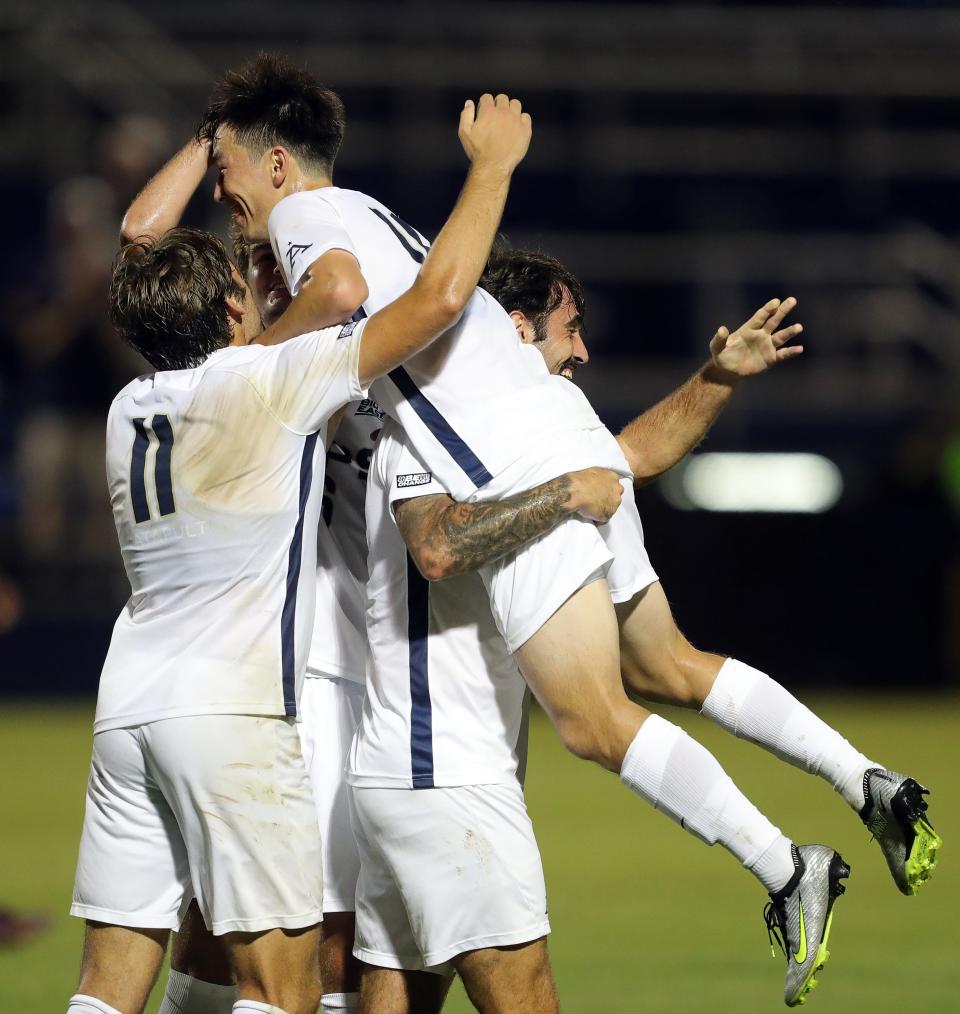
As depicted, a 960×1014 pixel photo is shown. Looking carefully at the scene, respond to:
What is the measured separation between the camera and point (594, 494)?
390 centimetres

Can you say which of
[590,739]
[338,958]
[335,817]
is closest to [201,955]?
[338,958]

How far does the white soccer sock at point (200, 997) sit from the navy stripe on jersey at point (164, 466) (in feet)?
4.09

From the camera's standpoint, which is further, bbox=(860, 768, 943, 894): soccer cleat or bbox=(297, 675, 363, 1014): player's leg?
bbox=(297, 675, 363, 1014): player's leg

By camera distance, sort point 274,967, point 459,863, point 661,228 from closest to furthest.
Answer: point 274,967
point 459,863
point 661,228

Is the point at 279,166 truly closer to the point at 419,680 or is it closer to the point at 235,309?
the point at 235,309

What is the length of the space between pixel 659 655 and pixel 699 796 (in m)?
0.73

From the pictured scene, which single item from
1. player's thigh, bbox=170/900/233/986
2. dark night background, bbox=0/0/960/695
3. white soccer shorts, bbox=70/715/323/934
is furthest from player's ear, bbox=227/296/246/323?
dark night background, bbox=0/0/960/695

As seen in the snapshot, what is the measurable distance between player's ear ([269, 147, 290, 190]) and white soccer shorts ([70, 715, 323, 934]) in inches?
52.2

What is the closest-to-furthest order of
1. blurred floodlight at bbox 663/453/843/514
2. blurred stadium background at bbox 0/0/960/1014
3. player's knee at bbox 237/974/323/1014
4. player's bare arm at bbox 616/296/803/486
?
player's knee at bbox 237/974/323/1014 < player's bare arm at bbox 616/296/803/486 < blurred stadium background at bbox 0/0/960/1014 < blurred floodlight at bbox 663/453/843/514

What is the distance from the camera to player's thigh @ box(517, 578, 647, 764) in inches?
152

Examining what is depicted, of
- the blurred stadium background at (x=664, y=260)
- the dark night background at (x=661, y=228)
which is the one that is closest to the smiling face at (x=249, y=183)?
the blurred stadium background at (x=664, y=260)

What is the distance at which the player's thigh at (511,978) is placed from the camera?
153 inches

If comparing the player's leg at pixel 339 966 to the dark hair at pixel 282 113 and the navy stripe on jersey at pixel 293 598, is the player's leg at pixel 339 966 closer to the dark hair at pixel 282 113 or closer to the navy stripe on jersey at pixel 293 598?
the navy stripe on jersey at pixel 293 598

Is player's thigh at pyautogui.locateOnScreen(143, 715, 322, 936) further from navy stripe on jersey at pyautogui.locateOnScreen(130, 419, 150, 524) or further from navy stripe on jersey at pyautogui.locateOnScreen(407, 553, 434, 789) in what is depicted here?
navy stripe on jersey at pyautogui.locateOnScreen(130, 419, 150, 524)
